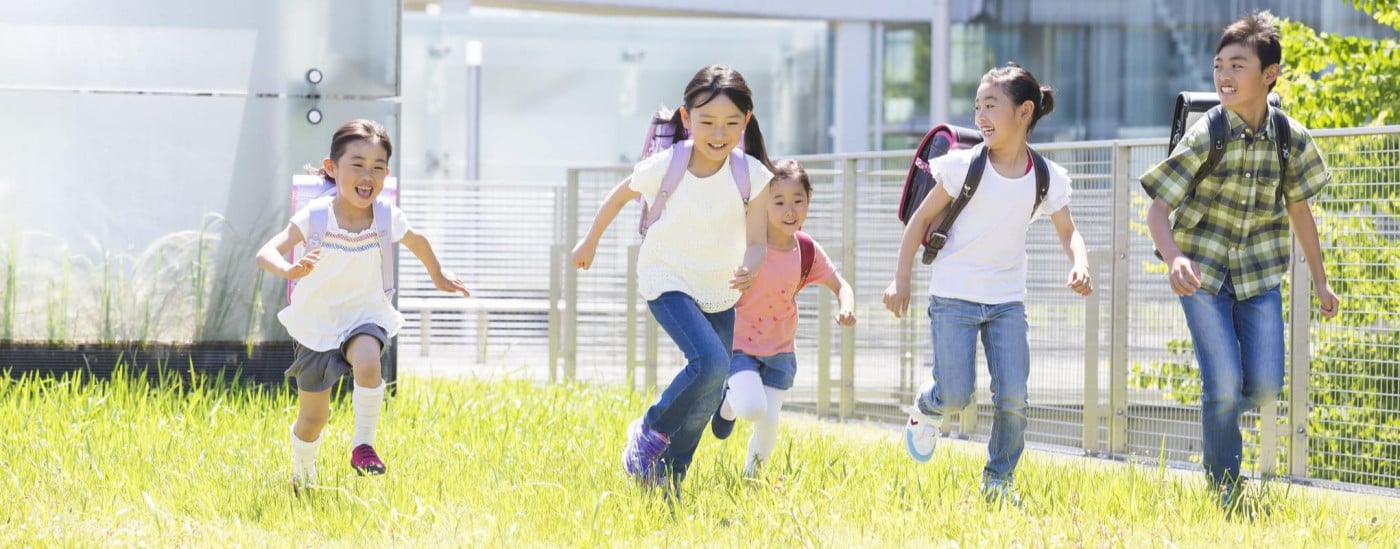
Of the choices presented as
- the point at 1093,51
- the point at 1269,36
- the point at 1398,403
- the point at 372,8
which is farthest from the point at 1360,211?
the point at 1093,51

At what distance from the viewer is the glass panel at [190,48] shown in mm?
9391

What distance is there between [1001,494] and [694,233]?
4.12 ft

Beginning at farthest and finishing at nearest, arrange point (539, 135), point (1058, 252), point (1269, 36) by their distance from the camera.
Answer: point (539, 135) → point (1058, 252) → point (1269, 36)

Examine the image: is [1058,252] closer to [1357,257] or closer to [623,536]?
[1357,257]

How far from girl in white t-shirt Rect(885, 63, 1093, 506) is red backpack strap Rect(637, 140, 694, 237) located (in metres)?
0.74

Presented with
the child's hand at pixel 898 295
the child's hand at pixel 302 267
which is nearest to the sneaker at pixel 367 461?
the child's hand at pixel 302 267

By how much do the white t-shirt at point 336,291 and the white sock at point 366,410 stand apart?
19 cm

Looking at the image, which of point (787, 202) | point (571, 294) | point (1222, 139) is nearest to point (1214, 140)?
point (1222, 139)

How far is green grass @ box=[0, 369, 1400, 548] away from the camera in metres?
5.16

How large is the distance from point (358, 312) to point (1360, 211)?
14.1 ft

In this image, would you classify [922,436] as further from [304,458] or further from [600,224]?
[304,458]

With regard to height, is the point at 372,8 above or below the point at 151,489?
above

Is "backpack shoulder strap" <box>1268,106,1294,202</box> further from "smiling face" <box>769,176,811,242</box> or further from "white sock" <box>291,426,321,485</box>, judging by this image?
"white sock" <box>291,426,321,485</box>

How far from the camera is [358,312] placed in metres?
6.02
